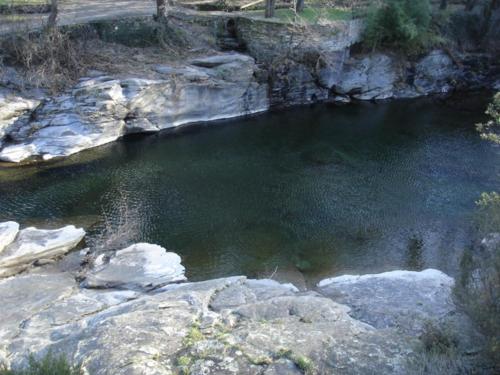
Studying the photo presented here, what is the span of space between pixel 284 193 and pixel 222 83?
9.78 m

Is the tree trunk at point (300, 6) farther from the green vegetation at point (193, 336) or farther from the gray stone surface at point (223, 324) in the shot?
the green vegetation at point (193, 336)

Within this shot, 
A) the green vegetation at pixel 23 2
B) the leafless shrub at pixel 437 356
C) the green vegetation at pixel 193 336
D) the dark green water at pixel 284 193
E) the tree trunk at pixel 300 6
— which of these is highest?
the green vegetation at pixel 23 2

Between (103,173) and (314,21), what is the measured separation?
15.9 m

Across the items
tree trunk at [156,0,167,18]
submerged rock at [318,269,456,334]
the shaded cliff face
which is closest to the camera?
submerged rock at [318,269,456,334]

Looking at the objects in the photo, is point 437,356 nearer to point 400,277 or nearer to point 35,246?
point 400,277

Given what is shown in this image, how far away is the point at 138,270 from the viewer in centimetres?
1390

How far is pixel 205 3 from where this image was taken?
31844 mm

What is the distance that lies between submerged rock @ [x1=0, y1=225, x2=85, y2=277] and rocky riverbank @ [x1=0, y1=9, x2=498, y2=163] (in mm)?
7382

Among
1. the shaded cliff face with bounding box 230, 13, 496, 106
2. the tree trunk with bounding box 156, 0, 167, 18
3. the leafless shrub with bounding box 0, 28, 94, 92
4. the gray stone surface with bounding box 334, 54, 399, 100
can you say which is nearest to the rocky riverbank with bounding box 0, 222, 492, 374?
the leafless shrub with bounding box 0, 28, 94, 92

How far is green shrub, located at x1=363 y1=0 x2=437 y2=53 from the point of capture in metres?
29.9

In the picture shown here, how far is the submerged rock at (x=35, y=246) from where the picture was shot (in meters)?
14.1

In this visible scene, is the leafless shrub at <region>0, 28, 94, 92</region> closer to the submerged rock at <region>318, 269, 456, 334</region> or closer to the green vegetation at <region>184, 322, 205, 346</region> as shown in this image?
the submerged rock at <region>318, 269, 456, 334</region>

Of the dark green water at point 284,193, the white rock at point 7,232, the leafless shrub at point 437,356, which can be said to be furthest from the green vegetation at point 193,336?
the white rock at point 7,232

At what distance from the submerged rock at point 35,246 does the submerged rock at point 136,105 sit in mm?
7380
